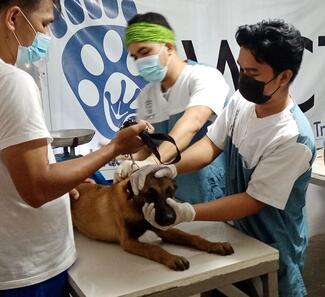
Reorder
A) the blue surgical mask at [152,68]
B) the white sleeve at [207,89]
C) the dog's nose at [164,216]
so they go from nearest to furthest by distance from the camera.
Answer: the dog's nose at [164,216]
the white sleeve at [207,89]
the blue surgical mask at [152,68]

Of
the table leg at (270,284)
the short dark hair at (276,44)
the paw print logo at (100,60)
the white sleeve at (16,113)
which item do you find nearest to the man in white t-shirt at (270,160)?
the short dark hair at (276,44)

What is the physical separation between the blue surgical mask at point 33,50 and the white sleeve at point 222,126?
2.24 ft

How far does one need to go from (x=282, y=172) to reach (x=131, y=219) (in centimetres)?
46

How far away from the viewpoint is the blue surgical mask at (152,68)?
1785mm

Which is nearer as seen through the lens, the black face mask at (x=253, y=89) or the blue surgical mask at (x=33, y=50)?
the blue surgical mask at (x=33, y=50)

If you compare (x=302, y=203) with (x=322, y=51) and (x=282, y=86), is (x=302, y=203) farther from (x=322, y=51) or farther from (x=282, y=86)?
(x=322, y=51)

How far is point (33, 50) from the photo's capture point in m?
1.10

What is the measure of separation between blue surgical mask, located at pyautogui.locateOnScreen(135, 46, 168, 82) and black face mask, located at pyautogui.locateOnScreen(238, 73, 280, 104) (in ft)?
1.55

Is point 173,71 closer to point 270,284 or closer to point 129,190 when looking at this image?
point 129,190

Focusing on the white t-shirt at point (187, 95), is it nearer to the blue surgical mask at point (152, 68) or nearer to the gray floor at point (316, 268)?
the blue surgical mask at point (152, 68)

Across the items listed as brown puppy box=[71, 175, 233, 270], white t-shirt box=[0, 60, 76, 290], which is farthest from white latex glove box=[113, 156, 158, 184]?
white t-shirt box=[0, 60, 76, 290]

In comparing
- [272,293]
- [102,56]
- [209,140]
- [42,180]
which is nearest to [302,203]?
[272,293]

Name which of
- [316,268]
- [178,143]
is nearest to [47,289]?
[178,143]

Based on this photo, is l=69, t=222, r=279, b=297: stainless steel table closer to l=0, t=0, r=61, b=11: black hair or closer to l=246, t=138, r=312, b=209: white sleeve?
l=246, t=138, r=312, b=209: white sleeve
